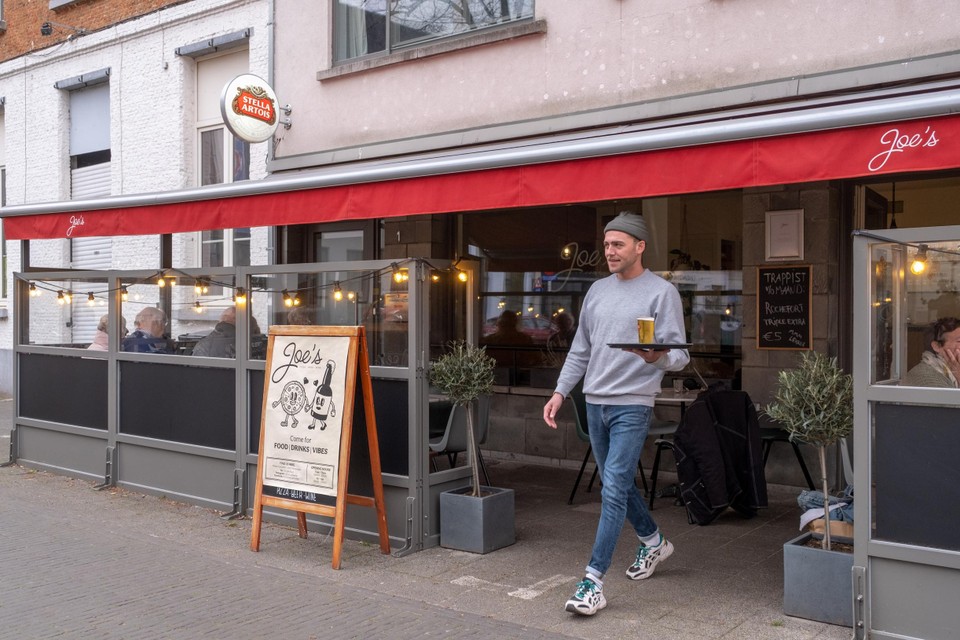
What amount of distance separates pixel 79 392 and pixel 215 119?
5.17 meters

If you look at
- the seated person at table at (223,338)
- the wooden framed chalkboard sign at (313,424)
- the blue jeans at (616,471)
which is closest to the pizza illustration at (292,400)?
the wooden framed chalkboard sign at (313,424)

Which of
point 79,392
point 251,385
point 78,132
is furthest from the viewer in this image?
point 78,132

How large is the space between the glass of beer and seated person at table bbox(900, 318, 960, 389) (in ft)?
3.80

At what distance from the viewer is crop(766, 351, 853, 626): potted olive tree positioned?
14.9 ft

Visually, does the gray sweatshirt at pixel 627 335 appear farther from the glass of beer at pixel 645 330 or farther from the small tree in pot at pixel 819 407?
the small tree in pot at pixel 819 407

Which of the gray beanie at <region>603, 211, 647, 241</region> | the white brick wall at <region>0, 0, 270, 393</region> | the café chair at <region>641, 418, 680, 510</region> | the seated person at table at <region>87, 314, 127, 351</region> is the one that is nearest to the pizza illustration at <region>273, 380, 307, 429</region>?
the gray beanie at <region>603, 211, 647, 241</region>

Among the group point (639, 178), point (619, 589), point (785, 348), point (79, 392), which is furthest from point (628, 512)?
point (79, 392)

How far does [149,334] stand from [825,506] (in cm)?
548

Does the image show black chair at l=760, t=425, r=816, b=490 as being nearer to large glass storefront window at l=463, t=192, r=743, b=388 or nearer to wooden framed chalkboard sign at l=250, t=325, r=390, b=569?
large glass storefront window at l=463, t=192, r=743, b=388

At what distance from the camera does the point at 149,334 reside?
7809mm

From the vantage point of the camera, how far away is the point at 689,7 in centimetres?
764

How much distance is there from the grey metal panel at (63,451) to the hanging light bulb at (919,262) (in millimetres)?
6547

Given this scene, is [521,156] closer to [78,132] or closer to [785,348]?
[785,348]

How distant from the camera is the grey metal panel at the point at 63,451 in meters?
8.25
